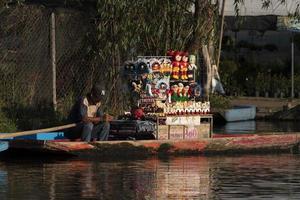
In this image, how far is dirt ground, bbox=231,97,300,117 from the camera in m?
31.1

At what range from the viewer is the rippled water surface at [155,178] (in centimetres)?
1467

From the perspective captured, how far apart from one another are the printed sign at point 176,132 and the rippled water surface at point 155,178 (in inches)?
26.2

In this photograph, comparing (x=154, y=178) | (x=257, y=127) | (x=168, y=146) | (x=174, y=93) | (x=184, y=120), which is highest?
(x=174, y=93)

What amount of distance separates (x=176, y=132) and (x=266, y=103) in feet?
40.5

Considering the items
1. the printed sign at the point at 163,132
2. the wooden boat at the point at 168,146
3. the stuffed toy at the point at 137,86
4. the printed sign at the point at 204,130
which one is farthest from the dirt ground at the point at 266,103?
the printed sign at the point at 163,132

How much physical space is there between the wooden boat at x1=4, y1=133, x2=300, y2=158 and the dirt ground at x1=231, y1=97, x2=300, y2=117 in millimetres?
8875

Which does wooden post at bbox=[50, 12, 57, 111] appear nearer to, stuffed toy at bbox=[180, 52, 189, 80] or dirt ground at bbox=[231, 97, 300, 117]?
stuffed toy at bbox=[180, 52, 189, 80]

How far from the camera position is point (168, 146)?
65.3ft

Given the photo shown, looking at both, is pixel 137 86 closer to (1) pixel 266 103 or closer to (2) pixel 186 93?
(2) pixel 186 93

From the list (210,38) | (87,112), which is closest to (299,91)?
(210,38)

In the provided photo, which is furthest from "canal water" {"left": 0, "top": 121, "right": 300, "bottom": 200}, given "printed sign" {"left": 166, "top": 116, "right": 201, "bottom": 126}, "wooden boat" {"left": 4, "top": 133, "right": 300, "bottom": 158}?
"printed sign" {"left": 166, "top": 116, "right": 201, "bottom": 126}

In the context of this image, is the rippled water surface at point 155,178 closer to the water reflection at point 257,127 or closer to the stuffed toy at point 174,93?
the stuffed toy at point 174,93

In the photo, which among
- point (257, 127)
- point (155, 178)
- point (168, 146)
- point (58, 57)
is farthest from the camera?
point (257, 127)

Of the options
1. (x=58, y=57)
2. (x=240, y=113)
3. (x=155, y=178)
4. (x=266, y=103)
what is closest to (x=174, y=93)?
(x=58, y=57)
